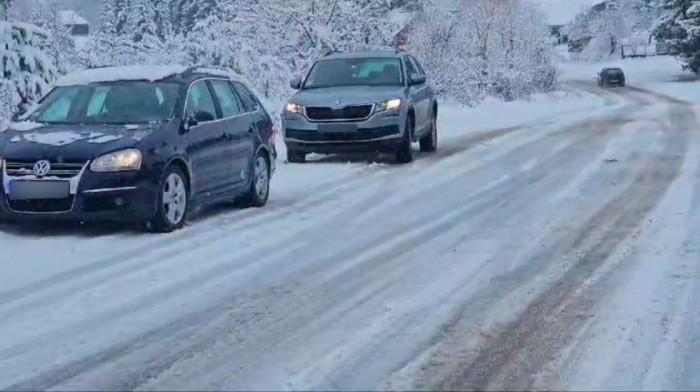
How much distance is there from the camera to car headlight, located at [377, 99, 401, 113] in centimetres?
1667

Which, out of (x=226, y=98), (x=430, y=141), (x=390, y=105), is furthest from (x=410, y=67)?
(x=226, y=98)

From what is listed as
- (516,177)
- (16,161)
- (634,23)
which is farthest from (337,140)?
(634,23)

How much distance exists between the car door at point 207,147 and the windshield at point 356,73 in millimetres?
6365

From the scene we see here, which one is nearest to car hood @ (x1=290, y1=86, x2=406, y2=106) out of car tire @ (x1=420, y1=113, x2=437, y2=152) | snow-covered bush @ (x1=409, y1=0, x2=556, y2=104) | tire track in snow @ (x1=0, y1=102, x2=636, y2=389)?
car tire @ (x1=420, y1=113, x2=437, y2=152)

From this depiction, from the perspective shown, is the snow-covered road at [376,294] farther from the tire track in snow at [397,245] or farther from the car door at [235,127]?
the car door at [235,127]

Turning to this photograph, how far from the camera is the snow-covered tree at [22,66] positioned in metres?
19.0

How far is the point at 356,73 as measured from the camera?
17953 mm

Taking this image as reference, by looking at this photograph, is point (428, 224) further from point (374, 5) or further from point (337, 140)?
point (374, 5)

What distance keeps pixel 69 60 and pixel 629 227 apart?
1594 cm

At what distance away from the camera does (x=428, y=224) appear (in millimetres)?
10781

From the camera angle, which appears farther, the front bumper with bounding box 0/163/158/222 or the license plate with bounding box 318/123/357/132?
the license plate with bounding box 318/123/357/132

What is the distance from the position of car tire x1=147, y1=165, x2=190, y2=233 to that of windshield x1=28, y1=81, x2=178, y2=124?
2.12 feet

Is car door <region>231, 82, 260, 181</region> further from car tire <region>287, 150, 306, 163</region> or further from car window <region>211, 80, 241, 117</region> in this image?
car tire <region>287, 150, 306, 163</region>

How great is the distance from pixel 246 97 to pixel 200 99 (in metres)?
1.28
